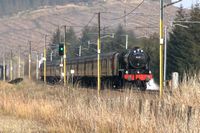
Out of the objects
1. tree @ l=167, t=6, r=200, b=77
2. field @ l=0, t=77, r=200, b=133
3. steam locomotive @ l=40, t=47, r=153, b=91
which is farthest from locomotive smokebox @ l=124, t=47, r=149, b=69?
tree @ l=167, t=6, r=200, b=77

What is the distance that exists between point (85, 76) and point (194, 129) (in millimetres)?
46993

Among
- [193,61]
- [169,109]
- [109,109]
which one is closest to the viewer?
[169,109]

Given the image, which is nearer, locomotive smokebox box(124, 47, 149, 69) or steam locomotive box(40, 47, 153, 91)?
steam locomotive box(40, 47, 153, 91)

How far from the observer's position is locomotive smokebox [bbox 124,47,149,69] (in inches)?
1766

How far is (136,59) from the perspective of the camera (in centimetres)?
4494

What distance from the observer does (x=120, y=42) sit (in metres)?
94.1

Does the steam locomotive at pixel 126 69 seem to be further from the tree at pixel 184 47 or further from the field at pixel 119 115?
the field at pixel 119 115

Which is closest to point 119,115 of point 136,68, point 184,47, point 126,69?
point 126,69

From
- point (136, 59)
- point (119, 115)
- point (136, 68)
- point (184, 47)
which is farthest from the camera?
point (184, 47)

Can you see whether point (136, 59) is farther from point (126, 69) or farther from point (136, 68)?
point (126, 69)

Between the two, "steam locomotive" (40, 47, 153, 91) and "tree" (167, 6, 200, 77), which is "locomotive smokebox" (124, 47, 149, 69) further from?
"tree" (167, 6, 200, 77)

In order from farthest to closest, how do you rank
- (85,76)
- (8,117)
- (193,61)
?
1. (193,61)
2. (85,76)
3. (8,117)

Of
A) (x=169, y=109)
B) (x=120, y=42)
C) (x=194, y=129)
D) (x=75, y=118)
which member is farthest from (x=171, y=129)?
(x=120, y=42)

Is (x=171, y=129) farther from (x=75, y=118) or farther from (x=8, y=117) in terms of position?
(x=8, y=117)
